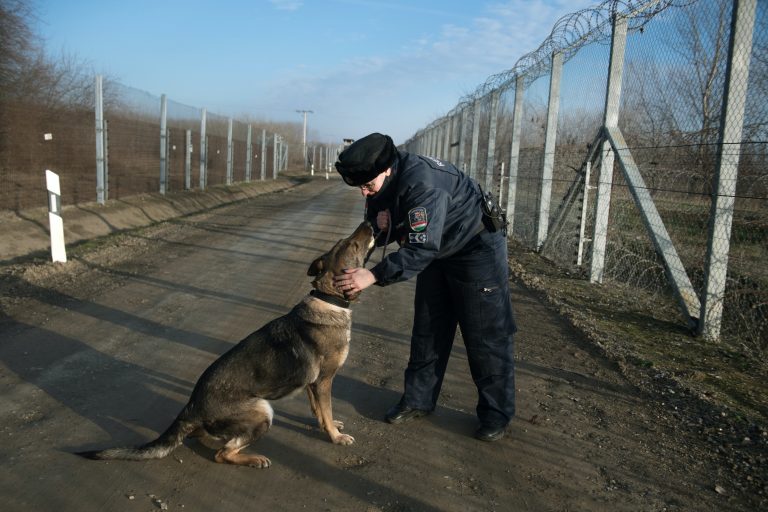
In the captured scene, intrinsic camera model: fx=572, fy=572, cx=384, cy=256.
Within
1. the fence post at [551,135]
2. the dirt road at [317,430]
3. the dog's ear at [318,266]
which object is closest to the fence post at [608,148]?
the fence post at [551,135]

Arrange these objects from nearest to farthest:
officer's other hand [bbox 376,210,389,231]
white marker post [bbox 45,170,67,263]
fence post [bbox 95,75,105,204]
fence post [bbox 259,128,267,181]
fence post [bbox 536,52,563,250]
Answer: officer's other hand [bbox 376,210,389,231]
white marker post [bbox 45,170,67,263]
fence post [bbox 536,52,563,250]
fence post [bbox 95,75,105,204]
fence post [bbox 259,128,267,181]

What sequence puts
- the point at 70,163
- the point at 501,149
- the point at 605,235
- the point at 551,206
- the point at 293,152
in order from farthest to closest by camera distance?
the point at 293,152
the point at 501,149
the point at 70,163
the point at 551,206
the point at 605,235

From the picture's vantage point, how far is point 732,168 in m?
5.05

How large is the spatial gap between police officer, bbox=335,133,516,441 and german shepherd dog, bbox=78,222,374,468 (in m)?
0.28

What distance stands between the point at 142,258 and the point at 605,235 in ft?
22.7

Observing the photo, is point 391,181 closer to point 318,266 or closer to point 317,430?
point 318,266

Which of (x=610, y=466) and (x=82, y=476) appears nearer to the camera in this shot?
(x=82, y=476)

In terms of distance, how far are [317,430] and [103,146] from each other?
38.9 ft

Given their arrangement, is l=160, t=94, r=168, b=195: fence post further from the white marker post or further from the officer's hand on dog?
the officer's hand on dog

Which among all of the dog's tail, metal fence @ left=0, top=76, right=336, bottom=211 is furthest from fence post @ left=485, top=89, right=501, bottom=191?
the dog's tail

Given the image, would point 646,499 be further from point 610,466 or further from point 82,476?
point 82,476

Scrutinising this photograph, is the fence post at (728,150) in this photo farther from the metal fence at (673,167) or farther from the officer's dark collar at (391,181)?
the officer's dark collar at (391,181)

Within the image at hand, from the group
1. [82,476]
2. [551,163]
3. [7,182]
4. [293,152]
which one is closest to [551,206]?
[551,163]

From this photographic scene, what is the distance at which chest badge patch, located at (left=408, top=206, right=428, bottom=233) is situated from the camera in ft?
10.5
